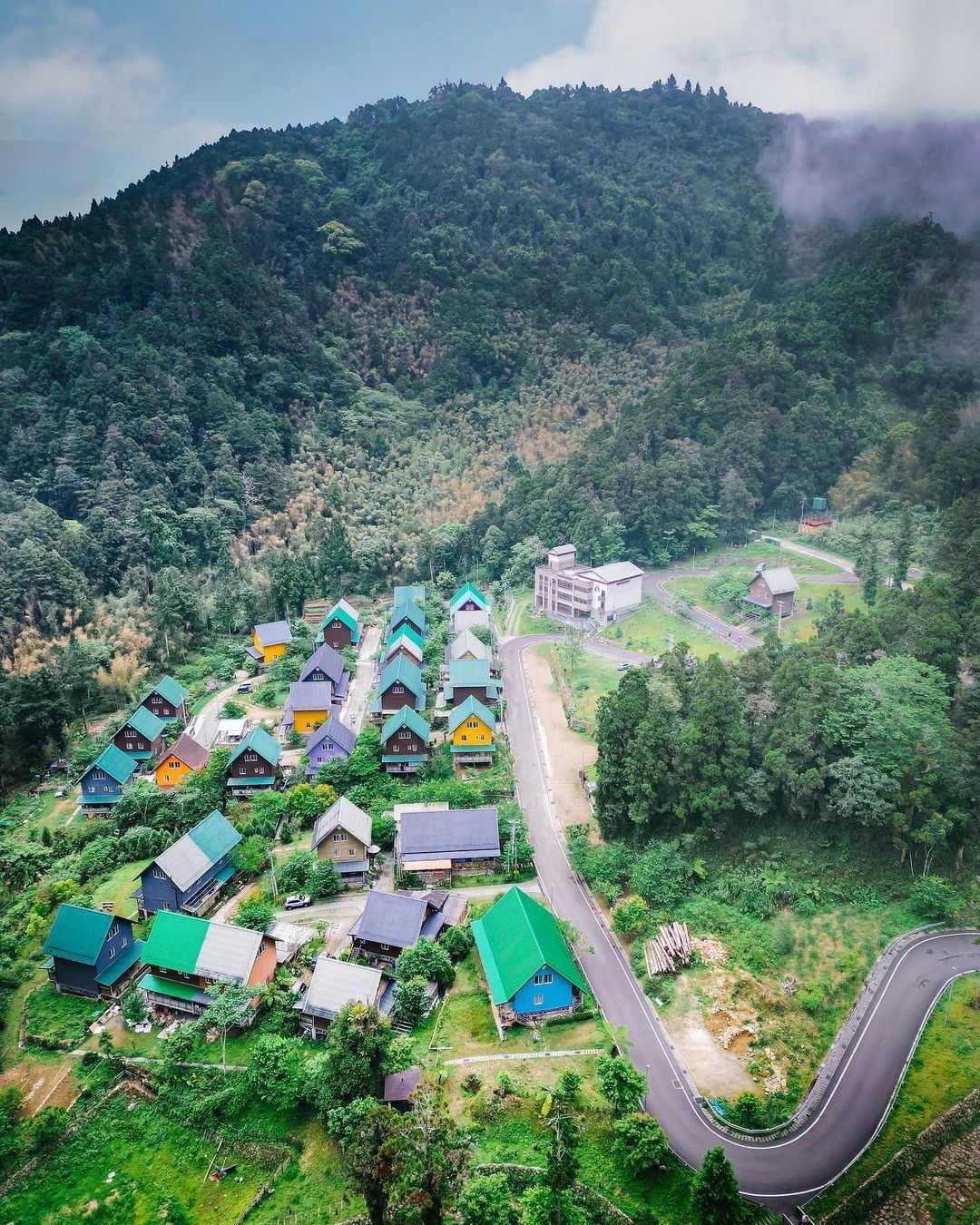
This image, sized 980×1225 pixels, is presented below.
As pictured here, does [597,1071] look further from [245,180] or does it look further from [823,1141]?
[245,180]

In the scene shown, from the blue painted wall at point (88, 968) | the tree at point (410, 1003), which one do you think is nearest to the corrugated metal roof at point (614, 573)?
the tree at point (410, 1003)

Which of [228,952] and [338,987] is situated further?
Answer: [228,952]

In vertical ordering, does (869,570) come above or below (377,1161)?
above

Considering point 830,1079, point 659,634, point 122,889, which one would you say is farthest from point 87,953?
point 659,634

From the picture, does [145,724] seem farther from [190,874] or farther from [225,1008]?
[225,1008]

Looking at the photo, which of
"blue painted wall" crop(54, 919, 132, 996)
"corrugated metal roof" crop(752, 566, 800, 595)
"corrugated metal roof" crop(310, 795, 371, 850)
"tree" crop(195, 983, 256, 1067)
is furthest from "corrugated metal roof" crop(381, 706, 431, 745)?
"corrugated metal roof" crop(752, 566, 800, 595)

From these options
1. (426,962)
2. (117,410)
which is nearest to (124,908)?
(426,962)

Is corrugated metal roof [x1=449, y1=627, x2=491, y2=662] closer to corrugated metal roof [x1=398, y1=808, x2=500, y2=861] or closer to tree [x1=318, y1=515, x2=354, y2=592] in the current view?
corrugated metal roof [x1=398, y1=808, x2=500, y2=861]

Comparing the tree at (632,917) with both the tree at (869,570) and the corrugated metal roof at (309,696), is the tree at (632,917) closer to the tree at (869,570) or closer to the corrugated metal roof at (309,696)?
the corrugated metal roof at (309,696)
